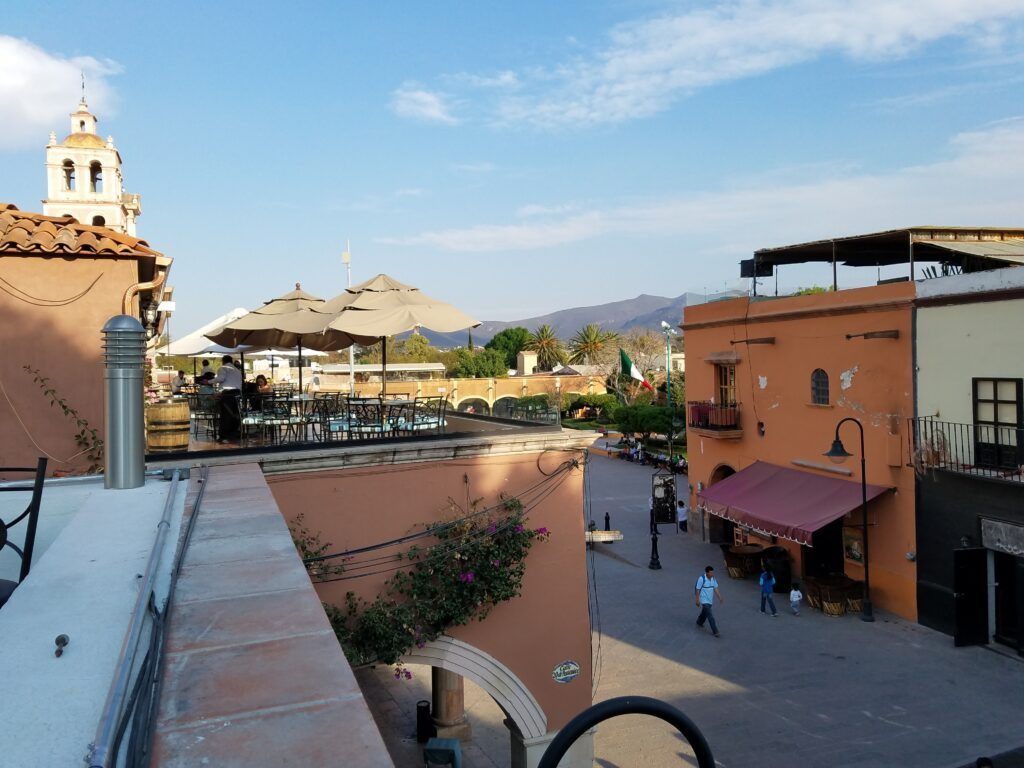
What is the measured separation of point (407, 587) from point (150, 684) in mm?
6955

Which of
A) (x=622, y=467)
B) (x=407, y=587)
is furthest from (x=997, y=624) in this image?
(x=622, y=467)

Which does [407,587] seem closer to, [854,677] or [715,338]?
[854,677]

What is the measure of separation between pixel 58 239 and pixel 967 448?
641 inches

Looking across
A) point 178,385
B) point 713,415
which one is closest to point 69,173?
point 178,385

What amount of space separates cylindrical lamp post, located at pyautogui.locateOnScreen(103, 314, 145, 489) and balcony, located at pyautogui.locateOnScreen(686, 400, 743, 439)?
19.0m

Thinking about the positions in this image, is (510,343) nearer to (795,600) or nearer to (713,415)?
(713,415)

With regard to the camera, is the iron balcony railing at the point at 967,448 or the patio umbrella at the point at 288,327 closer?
the patio umbrella at the point at 288,327

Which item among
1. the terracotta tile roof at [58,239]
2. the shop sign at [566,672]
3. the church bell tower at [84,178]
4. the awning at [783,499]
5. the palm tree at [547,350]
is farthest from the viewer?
the palm tree at [547,350]

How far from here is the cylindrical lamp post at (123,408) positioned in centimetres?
589

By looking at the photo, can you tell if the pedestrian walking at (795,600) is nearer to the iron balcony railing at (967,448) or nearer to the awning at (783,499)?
the awning at (783,499)

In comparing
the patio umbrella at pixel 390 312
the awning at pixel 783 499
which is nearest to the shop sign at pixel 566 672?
the patio umbrella at pixel 390 312

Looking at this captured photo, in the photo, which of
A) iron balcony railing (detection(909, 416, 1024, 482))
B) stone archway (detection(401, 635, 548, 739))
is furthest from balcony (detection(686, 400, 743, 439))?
stone archway (detection(401, 635, 548, 739))

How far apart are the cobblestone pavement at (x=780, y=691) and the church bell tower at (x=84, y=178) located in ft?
87.7

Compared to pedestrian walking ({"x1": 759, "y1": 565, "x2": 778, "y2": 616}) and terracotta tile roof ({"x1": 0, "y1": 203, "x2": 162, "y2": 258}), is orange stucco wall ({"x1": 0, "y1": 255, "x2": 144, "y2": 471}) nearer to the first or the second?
terracotta tile roof ({"x1": 0, "y1": 203, "x2": 162, "y2": 258})
